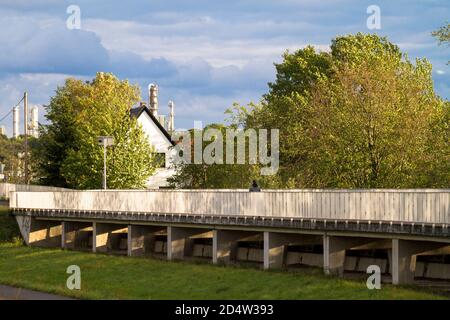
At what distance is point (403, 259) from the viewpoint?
35344 millimetres

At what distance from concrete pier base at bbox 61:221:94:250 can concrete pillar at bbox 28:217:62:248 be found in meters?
1.19

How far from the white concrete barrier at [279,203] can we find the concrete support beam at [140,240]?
1313 mm

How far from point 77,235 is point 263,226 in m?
20.5

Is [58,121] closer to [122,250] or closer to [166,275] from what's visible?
[122,250]

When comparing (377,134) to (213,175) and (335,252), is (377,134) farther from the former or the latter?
(213,175)

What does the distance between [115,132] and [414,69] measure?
23.5 meters

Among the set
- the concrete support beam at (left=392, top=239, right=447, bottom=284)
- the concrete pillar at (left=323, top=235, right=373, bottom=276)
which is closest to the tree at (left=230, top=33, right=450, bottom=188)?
the concrete pillar at (left=323, top=235, right=373, bottom=276)

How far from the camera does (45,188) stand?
70750mm

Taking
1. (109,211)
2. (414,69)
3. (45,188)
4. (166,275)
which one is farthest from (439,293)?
(45,188)

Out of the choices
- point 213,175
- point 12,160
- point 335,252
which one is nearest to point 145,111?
point 213,175

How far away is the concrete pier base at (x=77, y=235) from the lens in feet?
192

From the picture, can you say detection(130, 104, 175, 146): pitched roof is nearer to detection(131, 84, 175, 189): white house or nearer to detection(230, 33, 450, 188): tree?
detection(131, 84, 175, 189): white house

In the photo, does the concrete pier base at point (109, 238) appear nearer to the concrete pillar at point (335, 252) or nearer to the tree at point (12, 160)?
the concrete pillar at point (335, 252)

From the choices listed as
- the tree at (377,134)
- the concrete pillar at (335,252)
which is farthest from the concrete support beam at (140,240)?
the concrete pillar at (335,252)
